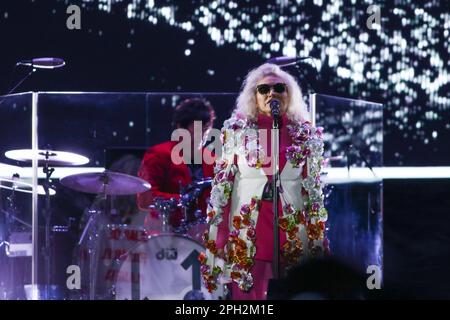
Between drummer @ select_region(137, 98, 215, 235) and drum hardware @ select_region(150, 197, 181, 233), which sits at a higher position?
drummer @ select_region(137, 98, 215, 235)

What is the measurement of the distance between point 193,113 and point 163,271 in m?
1.12

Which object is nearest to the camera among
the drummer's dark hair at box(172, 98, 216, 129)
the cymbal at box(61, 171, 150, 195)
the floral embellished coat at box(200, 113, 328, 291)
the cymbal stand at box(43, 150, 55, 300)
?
the floral embellished coat at box(200, 113, 328, 291)

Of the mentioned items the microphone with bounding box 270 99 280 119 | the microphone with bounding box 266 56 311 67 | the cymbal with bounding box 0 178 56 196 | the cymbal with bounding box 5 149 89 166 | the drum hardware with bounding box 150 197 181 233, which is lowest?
the drum hardware with bounding box 150 197 181 233

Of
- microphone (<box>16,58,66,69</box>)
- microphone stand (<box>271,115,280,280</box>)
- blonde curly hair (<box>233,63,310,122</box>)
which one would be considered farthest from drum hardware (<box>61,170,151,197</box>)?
microphone stand (<box>271,115,280,280</box>)

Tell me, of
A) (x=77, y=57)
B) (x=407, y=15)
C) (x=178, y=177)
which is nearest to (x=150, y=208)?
(x=178, y=177)

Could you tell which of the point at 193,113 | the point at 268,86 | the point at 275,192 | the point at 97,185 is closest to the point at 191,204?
the point at 97,185

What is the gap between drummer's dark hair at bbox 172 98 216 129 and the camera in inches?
201

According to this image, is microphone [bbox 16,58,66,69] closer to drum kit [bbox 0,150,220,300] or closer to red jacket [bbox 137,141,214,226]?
drum kit [bbox 0,150,220,300]

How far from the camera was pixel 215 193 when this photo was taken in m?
3.74

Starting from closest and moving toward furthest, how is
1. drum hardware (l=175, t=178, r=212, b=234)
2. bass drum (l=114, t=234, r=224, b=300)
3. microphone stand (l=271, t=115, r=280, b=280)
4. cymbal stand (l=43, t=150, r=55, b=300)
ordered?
microphone stand (l=271, t=115, r=280, b=280) < bass drum (l=114, t=234, r=224, b=300) < drum hardware (l=175, t=178, r=212, b=234) < cymbal stand (l=43, t=150, r=55, b=300)

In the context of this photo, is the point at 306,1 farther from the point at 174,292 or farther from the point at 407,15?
the point at 174,292

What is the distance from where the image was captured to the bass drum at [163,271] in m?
4.45

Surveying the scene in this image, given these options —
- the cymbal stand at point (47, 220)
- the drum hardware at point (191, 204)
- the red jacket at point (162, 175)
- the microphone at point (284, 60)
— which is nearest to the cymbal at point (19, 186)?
the cymbal stand at point (47, 220)

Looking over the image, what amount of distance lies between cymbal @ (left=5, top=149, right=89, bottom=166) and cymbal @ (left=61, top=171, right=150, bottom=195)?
0.73 ft
